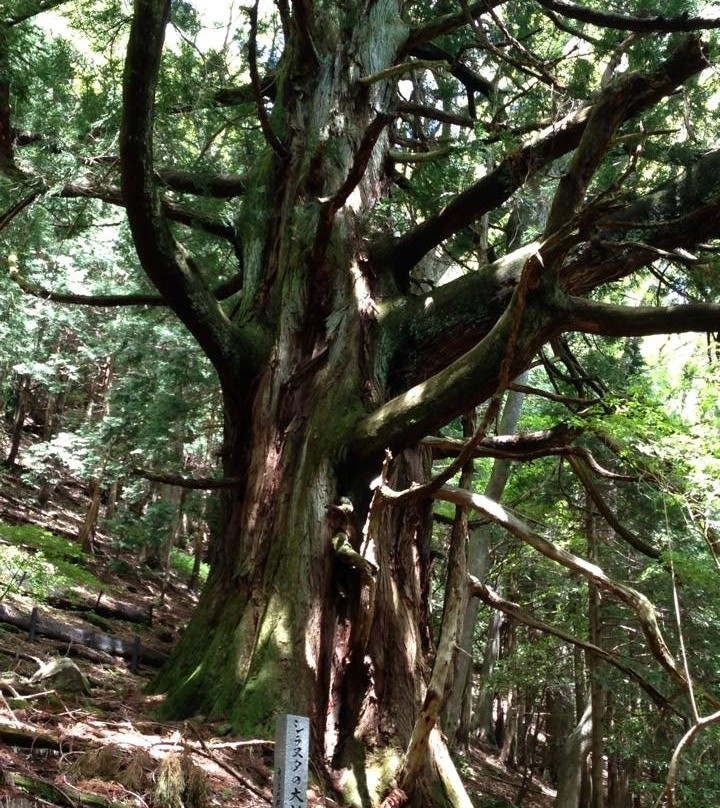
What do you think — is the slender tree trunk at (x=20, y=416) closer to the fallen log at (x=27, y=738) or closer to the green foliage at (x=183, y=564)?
the green foliage at (x=183, y=564)

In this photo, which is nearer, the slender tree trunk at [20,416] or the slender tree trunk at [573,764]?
the slender tree trunk at [573,764]

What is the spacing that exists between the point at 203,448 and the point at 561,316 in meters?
13.6

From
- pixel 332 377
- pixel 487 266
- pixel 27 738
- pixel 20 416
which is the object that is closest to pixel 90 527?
pixel 20 416

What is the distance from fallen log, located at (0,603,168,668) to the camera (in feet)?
25.6

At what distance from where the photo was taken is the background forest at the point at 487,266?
4.75 m

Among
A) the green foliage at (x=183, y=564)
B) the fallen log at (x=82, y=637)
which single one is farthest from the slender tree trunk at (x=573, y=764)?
the green foliage at (x=183, y=564)

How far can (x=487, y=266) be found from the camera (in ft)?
17.6

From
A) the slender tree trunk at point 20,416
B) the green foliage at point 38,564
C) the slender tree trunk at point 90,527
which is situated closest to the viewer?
the green foliage at point 38,564

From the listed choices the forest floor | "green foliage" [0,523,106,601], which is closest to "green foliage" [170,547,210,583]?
"green foliage" [0,523,106,601]

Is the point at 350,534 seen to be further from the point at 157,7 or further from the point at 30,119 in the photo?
the point at 30,119

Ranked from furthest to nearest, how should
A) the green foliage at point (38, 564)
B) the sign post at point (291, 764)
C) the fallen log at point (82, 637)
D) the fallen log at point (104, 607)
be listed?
the fallen log at point (104, 607), the fallen log at point (82, 637), the green foliage at point (38, 564), the sign post at point (291, 764)

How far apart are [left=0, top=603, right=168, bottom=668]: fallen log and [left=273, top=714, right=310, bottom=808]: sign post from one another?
567cm

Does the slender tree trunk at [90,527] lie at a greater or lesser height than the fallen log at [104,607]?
greater

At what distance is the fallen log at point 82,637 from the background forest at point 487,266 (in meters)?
2.05
